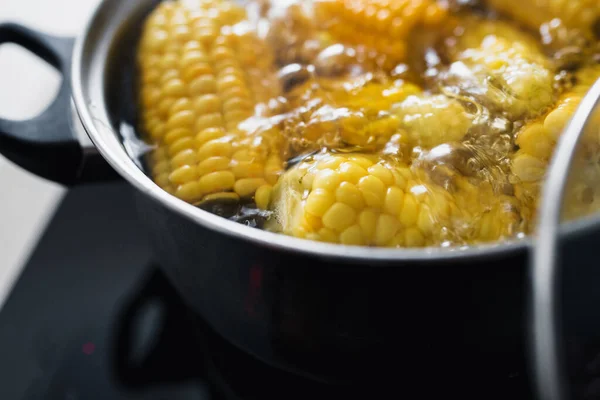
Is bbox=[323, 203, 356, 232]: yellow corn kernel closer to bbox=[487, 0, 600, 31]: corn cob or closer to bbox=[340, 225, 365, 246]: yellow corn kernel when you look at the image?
bbox=[340, 225, 365, 246]: yellow corn kernel

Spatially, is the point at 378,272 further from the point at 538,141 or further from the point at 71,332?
the point at 71,332

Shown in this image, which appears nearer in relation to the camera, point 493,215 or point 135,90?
point 493,215

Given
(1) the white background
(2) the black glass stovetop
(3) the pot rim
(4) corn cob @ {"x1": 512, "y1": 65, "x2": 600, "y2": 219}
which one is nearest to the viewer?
(3) the pot rim

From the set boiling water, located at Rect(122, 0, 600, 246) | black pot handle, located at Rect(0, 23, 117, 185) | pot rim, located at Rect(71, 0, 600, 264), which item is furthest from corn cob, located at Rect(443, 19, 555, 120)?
black pot handle, located at Rect(0, 23, 117, 185)

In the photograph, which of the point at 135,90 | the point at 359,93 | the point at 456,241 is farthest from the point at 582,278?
the point at 135,90

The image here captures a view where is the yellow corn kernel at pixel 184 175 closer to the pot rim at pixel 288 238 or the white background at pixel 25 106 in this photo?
the pot rim at pixel 288 238

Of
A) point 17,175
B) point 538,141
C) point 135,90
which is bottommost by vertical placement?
point 17,175
